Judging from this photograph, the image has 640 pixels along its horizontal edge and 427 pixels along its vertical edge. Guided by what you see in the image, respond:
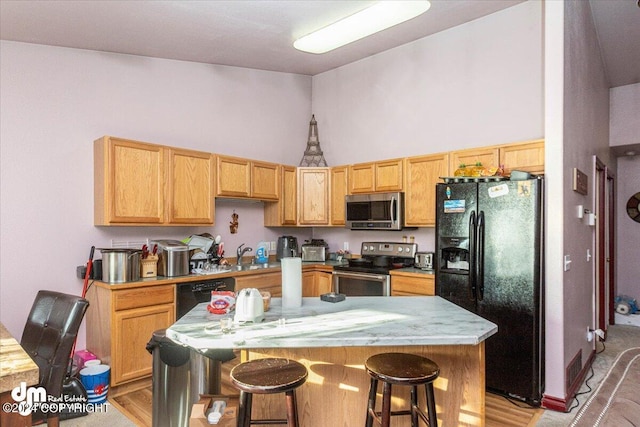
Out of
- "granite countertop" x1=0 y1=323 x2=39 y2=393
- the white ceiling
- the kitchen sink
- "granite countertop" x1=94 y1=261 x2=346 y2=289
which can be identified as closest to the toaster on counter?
"granite countertop" x1=94 y1=261 x2=346 y2=289

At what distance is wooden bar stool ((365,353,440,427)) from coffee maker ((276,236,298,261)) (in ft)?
9.89

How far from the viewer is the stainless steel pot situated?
327 cm

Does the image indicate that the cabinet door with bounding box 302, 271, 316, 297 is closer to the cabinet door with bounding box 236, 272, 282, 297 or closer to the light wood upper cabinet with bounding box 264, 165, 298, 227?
the cabinet door with bounding box 236, 272, 282, 297

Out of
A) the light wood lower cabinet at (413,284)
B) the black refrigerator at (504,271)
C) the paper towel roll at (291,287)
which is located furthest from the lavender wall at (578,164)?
the paper towel roll at (291,287)

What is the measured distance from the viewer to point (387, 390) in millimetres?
1735

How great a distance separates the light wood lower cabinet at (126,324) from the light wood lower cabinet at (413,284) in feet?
6.89

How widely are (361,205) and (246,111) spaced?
5.88ft

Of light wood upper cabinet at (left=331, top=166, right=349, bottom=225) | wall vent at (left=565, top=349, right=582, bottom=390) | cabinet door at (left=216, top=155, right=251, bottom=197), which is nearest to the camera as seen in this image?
wall vent at (left=565, top=349, right=582, bottom=390)

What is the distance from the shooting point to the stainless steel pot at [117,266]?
3.27 meters

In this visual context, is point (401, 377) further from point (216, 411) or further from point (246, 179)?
point (246, 179)

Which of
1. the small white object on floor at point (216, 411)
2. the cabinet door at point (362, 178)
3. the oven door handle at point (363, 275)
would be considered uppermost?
the cabinet door at point (362, 178)

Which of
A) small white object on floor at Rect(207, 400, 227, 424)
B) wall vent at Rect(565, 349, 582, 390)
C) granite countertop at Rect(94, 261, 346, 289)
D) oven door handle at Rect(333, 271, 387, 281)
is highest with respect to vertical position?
granite countertop at Rect(94, 261, 346, 289)

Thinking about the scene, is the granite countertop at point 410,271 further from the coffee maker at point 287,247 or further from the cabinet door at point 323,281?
the coffee maker at point 287,247
